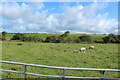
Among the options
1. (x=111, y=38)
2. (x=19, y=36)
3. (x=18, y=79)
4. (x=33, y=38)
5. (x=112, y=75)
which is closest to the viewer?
(x=18, y=79)

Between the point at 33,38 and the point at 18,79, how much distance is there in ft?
170

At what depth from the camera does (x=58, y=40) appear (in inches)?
2067

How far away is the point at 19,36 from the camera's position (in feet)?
200

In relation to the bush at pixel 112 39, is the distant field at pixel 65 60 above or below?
below

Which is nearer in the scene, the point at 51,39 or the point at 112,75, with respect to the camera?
the point at 112,75

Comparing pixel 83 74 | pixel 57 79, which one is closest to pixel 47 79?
pixel 57 79

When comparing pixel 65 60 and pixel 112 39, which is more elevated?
pixel 112 39

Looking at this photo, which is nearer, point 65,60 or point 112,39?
point 65,60

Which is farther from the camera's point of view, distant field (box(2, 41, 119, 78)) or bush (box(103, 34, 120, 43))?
bush (box(103, 34, 120, 43))

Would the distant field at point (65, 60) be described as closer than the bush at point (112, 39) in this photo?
Yes

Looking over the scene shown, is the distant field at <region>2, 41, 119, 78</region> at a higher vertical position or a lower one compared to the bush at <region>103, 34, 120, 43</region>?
lower

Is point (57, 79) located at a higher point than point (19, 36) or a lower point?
lower

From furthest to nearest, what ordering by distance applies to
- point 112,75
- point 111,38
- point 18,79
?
point 111,38 < point 112,75 < point 18,79

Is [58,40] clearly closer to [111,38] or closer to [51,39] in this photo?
[51,39]
